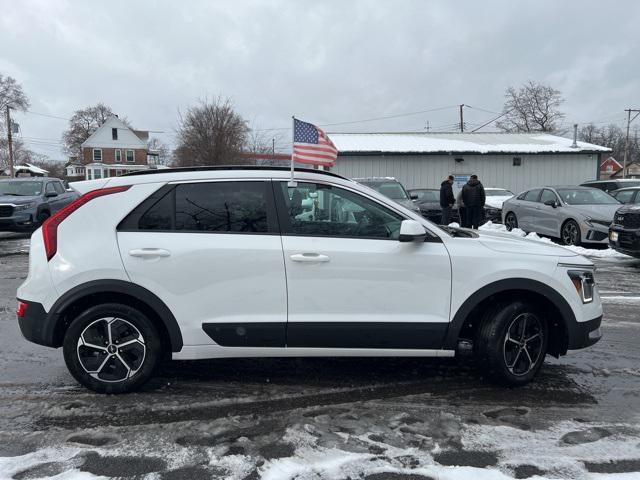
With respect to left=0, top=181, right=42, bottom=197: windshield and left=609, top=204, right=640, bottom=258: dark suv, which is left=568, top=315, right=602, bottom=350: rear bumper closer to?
left=609, top=204, right=640, bottom=258: dark suv

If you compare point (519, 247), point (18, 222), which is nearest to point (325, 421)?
point (519, 247)

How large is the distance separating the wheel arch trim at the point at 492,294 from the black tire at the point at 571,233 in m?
9.38

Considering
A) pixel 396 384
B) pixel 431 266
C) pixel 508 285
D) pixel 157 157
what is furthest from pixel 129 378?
pixel 157 157

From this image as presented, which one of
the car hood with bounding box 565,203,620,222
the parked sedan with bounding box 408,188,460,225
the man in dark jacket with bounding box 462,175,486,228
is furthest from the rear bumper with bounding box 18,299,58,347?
the parked sedan with bounding box 408,188,460,225

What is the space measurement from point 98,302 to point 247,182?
4.68 feet

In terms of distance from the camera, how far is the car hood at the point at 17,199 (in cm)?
1438

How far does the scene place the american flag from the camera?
4672 millimetres

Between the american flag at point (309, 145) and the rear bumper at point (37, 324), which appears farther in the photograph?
the american flag at point (309, 145)

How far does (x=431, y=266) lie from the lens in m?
3.80

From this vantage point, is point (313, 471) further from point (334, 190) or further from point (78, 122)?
point (78, 122)

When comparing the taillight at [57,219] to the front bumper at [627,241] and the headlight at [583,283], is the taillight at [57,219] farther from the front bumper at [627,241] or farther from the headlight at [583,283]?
the front bumper at [627,241]

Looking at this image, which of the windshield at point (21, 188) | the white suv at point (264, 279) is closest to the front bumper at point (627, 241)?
the white suv at point (264, 279)

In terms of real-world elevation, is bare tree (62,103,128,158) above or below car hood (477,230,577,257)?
above

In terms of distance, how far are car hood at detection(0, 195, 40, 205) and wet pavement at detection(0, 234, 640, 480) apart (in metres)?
11.2
